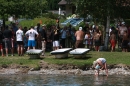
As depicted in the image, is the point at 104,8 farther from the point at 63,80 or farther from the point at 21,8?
the point at 63,80

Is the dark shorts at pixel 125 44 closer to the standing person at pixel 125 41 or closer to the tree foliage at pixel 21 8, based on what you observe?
the standing person at pixel 125 41

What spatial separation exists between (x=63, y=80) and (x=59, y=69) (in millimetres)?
3260

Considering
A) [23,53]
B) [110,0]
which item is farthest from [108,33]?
[23,53]

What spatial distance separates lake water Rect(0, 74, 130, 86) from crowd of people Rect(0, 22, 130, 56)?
13.1 feet

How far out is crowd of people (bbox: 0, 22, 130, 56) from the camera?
2670 cm

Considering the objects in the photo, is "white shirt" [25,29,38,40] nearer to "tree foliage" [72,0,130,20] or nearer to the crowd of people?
the crowd of people

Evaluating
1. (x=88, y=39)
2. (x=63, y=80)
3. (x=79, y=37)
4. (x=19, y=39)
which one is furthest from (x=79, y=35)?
(x=63, y=80)

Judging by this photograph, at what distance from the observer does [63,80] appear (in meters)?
21.1

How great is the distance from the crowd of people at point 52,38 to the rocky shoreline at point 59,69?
99.3 inches

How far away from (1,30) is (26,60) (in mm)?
4317

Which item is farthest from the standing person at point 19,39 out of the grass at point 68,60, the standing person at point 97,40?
the standing person at point 97,40

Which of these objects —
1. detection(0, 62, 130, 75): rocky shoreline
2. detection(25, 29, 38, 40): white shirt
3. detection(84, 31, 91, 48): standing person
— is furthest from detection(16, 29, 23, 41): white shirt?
detection(84, 31, 91, 48): standing person

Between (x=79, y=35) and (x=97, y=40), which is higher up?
(x=79, y=35)

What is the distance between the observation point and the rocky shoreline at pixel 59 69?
938 inches
